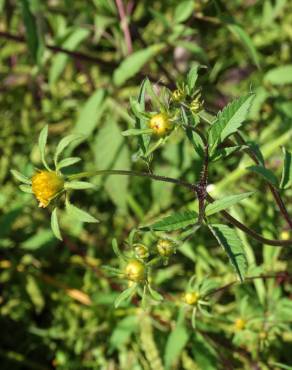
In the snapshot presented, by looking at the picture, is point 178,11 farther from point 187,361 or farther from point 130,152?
point 187,361

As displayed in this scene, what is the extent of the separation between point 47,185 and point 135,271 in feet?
0.88

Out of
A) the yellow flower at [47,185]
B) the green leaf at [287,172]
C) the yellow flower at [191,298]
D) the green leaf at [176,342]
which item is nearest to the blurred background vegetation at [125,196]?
the green leaf at [176,342]

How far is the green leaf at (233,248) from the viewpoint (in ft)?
→ 3.59

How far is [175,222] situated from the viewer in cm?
113

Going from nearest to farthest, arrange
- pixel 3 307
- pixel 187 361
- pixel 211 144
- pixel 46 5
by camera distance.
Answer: pixel 211 144
pixel 187 361
pixel 3 307
pixel 46 5

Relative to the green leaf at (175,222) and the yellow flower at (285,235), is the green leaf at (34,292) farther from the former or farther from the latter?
the green leaf at (175,222)

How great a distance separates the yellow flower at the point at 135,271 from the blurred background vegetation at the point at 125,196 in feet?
1.42

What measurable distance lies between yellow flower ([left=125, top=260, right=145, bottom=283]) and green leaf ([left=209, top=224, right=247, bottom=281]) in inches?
7.2

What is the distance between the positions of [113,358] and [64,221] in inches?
24.1

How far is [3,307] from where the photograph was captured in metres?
2.25

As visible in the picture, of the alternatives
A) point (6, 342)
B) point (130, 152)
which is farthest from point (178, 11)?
point (6, 342)

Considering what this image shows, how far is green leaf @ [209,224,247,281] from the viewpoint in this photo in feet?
3.59

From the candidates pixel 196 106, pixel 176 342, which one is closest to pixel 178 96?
pixel 196 106

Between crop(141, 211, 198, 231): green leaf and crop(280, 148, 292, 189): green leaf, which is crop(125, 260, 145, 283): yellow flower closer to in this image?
crop(141, 211, 198, 231): green leaf
